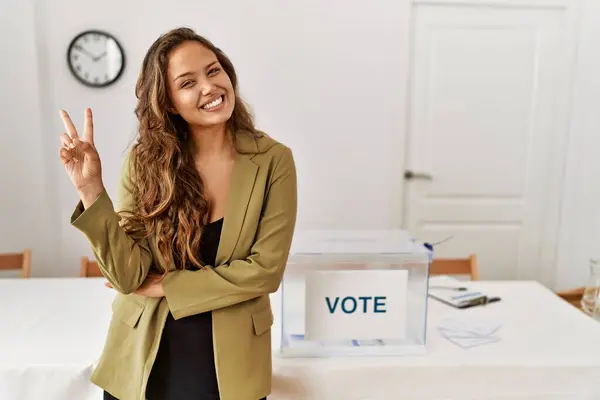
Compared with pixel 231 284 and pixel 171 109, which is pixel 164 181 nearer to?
pixel 171 109

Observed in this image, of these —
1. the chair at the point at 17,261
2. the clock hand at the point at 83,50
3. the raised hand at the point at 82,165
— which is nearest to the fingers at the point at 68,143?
the raised hand at the point at 82,165

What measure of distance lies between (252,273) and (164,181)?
0.89 ft

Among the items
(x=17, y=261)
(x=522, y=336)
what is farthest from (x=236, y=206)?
(x=17, y=261)

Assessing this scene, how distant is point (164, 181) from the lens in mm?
1116

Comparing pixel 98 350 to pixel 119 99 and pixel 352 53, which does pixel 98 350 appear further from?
pixel 352 53

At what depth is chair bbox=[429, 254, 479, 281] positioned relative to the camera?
2262 millimetres

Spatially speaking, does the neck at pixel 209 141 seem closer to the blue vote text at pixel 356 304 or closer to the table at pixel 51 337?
the blue vote text at pixel 356 304

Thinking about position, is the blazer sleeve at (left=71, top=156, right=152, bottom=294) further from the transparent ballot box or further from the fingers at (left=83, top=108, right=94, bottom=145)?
the transparent ballot box

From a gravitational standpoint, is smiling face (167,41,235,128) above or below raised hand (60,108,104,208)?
above

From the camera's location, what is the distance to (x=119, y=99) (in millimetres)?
3064

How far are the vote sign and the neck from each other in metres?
0.43

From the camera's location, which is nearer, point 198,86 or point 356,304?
point 198,86

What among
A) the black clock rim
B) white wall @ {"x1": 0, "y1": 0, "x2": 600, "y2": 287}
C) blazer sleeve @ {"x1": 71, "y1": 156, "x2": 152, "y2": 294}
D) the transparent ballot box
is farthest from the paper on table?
the black clock rim

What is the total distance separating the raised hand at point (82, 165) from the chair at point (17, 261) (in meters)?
1.43
